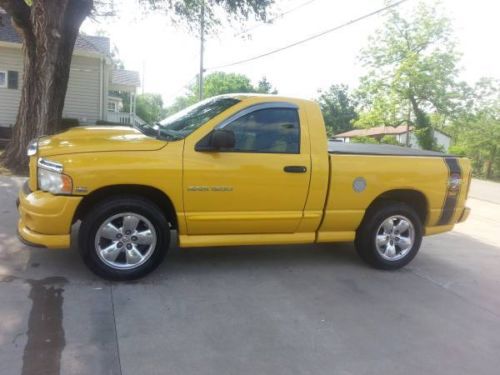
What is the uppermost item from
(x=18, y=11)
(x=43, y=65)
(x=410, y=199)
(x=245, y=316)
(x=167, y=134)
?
(x=18, y=11)

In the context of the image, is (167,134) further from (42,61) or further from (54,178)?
(42,61)

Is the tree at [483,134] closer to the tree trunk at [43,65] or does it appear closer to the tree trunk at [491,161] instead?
the tree trunk at [491,161]

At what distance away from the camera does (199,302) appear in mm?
4301

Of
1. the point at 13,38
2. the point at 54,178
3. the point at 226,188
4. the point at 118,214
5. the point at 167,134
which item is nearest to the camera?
the point at 54,178

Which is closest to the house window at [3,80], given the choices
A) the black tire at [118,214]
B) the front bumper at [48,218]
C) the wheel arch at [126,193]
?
the front bumper at [48,218]

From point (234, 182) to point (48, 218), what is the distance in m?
1.78

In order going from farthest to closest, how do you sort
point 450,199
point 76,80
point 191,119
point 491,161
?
point 491,161 → point 76,80 → point 450,199 → point 191,119

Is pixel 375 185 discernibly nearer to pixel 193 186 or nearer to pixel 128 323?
pixel 193 186

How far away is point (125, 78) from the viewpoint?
27.1 metres

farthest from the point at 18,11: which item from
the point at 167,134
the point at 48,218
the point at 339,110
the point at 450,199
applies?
the point at 339,110

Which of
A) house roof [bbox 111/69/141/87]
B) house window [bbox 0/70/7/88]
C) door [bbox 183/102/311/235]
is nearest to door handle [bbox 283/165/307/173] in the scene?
door [bbox 183/102/311/235]

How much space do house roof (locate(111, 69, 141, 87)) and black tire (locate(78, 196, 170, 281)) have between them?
21853 mm

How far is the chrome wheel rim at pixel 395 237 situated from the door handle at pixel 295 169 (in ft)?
4.29

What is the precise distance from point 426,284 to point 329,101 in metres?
75.4
